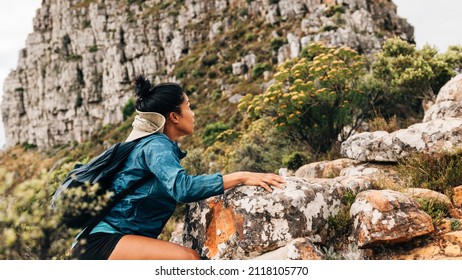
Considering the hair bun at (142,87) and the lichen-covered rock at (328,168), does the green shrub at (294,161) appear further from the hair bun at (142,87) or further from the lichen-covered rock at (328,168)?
the hair bun at (142,87)

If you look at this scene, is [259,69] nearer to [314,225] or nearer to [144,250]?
[314,225]

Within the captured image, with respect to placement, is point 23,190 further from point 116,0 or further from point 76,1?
point 76,1

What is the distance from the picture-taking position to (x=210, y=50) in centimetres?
5025

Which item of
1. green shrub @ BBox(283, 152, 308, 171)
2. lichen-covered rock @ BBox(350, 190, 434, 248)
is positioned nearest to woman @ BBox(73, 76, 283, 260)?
lichen-covered rock @ BBox(350, 190, 434, 248)

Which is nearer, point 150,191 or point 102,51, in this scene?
point 150,191

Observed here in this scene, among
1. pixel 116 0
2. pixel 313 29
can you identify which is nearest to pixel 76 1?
pixel 116 0

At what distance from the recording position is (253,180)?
2748mm

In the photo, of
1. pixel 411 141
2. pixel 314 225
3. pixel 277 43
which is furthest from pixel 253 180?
pixel 277 43

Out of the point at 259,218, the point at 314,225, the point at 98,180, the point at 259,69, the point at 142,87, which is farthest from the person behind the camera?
the point at 259,69

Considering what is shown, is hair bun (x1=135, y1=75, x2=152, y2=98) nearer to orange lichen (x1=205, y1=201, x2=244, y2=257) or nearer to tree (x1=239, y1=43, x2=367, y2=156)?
orange lichen (x1=205, y1=201, x2=244, y2=257)

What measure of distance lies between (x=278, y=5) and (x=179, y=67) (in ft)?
54.7

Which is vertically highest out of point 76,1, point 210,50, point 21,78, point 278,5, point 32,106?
point 76,1

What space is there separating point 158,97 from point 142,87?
5.8 inches

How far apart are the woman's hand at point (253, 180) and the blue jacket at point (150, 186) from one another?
0.15 meters
